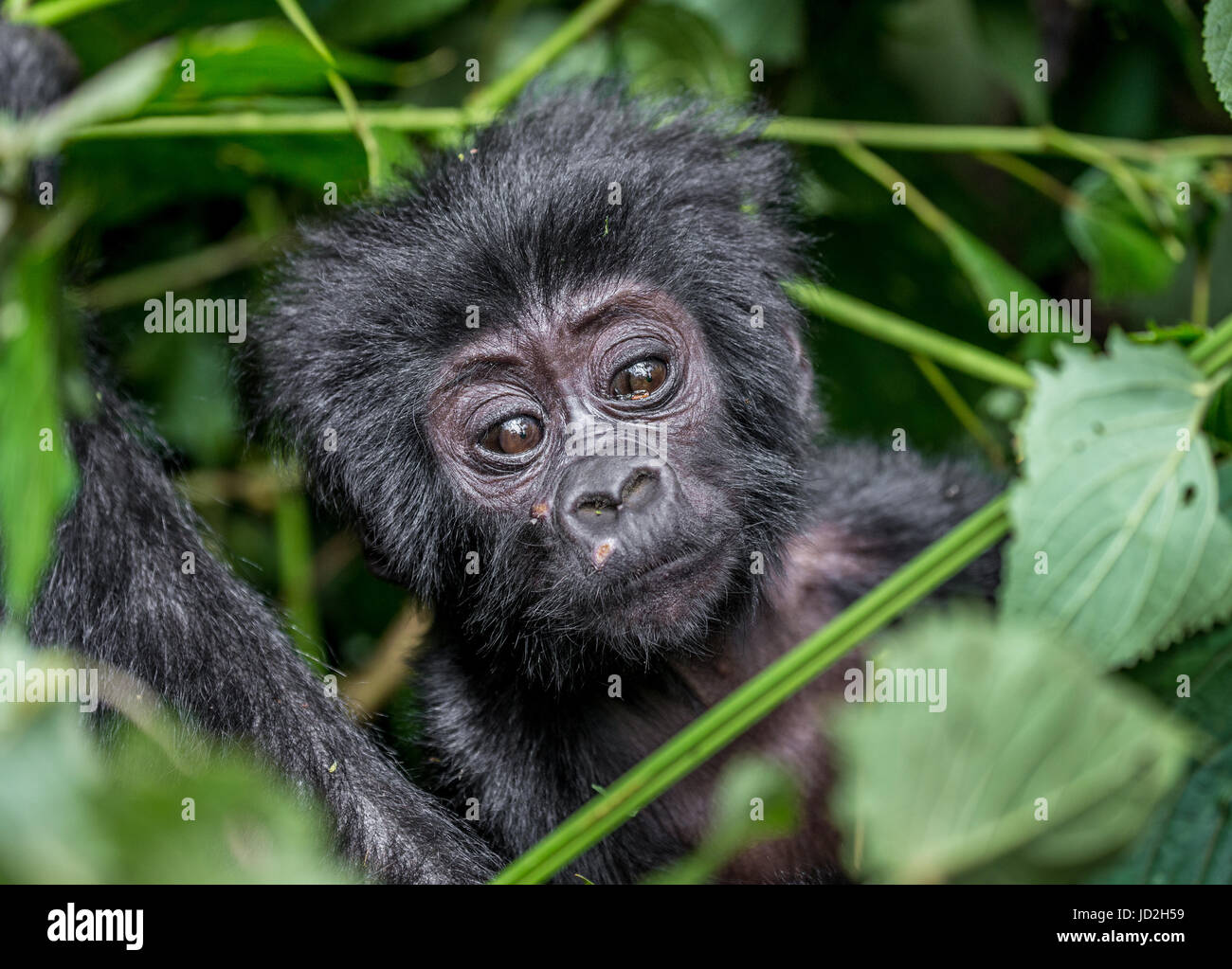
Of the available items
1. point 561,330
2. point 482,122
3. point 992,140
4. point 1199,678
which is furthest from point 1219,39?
point 482,122

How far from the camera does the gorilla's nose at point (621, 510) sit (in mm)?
2770

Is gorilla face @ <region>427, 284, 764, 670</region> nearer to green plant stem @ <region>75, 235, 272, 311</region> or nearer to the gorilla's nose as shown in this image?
the gorilla's nose

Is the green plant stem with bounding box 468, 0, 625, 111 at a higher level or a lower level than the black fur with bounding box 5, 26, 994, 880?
higher

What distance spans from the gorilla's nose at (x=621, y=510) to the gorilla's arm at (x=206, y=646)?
70 centimetres

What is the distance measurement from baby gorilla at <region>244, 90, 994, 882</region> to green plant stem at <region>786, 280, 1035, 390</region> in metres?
0.26

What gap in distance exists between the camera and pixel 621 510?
278 cm

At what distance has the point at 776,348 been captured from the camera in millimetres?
3244

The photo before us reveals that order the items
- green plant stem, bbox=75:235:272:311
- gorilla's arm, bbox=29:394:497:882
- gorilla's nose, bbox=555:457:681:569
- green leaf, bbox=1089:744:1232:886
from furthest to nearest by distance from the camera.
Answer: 1. green plant stem, bbox=75:235:272:311
2. gorilla's nose, bbox=555:457:681:569
3. gorilla's arm, bbox=29:394:497:882
4. green leaf, bbox=1089:744:1232:886

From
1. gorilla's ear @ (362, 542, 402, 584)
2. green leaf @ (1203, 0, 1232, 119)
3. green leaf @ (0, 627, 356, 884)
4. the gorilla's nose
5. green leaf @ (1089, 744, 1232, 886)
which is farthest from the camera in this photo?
gorilla's ear @ (362, 542, 402, 584)

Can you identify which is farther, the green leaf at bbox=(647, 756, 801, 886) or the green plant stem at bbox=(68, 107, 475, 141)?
the green plant stem at bbox=(68, 107, 475, 141)

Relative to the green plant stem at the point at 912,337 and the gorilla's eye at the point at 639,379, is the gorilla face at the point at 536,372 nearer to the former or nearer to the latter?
the gorilla's eye at the point at 639,379

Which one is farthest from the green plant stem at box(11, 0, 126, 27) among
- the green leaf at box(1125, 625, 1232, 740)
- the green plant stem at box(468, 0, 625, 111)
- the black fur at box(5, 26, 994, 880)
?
the green leaf at box(1125, 625, 1232, 740)

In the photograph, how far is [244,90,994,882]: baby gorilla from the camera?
3014 millimetres

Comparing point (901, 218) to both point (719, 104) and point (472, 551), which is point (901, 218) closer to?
point (719, 104)
